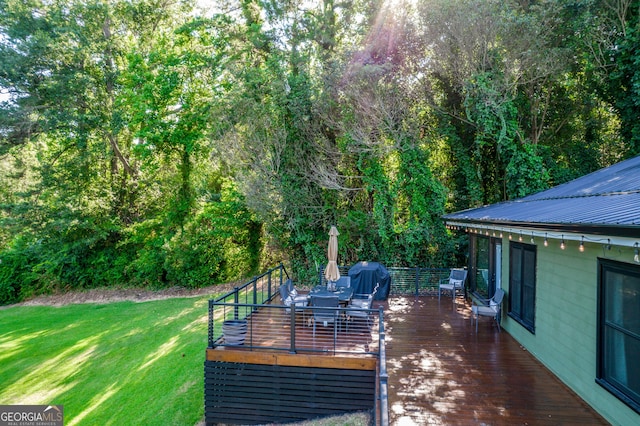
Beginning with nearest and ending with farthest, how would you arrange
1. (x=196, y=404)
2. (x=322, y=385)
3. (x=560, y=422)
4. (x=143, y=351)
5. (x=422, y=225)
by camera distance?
(x=560, y=422) → (x=322, y=385) → (x=196, y=404) → (x=143, y=351) → (x=422, y=225)

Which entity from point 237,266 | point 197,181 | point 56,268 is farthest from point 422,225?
point 56,268

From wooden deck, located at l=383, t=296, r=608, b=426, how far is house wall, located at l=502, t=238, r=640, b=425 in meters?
0.19

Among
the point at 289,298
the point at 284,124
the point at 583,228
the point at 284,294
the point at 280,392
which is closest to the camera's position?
the point at 583,228

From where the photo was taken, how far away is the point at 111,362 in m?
9.42

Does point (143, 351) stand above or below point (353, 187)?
below

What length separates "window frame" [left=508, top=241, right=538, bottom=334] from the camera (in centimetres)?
623

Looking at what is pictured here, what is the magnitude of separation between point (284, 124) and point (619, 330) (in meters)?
11.3

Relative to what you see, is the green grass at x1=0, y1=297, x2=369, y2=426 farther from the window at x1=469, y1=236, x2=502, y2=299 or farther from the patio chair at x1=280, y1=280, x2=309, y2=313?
the window at x1=469, y1=236, x2=502, y2=299

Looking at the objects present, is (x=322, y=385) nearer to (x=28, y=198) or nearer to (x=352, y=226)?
(x=352, y=226)

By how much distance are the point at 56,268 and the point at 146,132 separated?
26.8 ft

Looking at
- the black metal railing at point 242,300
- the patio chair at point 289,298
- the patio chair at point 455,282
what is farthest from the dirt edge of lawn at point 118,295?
the patio chair at point 455,282

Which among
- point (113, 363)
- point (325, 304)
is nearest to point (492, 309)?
point (325, 304)

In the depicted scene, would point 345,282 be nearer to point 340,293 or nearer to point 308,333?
point 340,293

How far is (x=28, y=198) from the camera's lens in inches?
626
